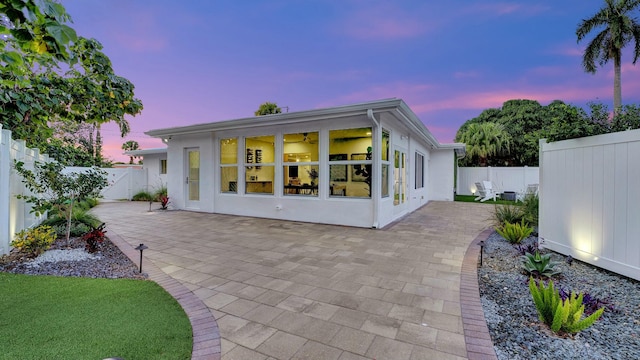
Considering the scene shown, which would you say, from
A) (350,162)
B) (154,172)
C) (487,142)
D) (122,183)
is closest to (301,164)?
(350,162)

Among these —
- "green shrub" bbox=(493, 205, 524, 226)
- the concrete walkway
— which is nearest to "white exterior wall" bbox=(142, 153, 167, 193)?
the concrete walkway

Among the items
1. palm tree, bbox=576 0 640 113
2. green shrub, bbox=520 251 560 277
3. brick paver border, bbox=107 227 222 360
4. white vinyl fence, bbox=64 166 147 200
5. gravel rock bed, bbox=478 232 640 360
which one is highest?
palm tree, bbox=576 0 640 113

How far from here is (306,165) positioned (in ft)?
25.8

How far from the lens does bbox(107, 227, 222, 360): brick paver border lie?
2096 millimetres

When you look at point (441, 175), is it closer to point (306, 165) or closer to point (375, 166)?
point (375, 166)

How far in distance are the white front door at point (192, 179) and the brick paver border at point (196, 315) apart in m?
6.01

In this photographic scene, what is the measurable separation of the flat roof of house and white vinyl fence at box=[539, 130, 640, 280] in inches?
115

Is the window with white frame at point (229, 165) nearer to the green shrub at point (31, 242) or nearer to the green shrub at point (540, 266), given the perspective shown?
the green shrub at point (31, 242)

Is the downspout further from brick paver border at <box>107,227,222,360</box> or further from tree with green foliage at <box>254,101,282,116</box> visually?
tree with green foliage at <box>254,101,282,116</box>

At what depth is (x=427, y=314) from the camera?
2703mm

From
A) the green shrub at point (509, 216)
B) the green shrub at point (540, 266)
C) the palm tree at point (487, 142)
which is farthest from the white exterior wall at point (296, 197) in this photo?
→ the palm tree at point (487, 142)

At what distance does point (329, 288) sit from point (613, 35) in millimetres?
21510

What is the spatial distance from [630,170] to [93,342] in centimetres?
578

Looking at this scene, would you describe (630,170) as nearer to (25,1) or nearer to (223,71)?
(25,1)
